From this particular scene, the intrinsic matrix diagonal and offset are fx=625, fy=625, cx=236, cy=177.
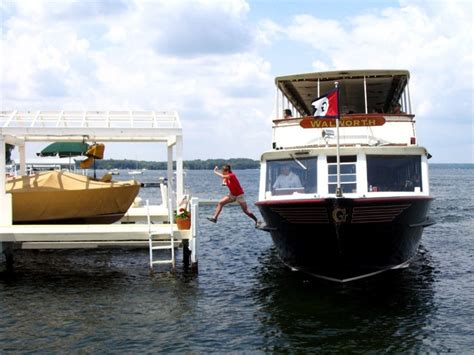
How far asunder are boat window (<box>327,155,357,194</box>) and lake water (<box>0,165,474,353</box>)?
7.70ft

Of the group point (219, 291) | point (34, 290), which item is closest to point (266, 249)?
point (219, 291)

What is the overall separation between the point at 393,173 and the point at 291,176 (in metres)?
2.50

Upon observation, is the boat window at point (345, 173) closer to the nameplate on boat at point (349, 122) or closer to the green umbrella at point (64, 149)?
the nameplate on boat at point (349, 122)

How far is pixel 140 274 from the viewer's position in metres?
16.9

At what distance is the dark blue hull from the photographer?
535 inches

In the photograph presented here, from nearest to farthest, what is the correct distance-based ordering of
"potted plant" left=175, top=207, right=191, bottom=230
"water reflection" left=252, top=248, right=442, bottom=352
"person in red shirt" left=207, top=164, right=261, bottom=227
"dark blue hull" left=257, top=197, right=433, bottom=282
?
"water reflection" left=252, top=248, right=442, bottom=352
"dark blue hull" left=257, top=197, right=433, bottom=282
"potted plant" left=175, top=207, right=191, bottom=230
"person in red shirt" left=207, top=164, right=261, bottom=227

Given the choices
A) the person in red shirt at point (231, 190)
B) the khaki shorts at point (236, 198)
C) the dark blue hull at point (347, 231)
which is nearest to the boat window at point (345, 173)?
the dark blue hull at point (347, 231)

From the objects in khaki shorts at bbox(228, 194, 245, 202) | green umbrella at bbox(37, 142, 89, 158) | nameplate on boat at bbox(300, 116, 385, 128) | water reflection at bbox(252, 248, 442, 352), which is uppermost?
green umbrella at bbox(37, 142, 89, 158)

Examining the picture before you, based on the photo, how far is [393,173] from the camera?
601 inches

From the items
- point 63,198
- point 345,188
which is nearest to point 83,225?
point 63,198

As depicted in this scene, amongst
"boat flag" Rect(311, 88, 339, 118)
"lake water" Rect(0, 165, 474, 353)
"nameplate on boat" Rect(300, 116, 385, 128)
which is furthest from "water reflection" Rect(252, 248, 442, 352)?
"boat flag" Rect(311, 88, 339, 118)

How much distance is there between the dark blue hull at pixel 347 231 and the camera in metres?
13.6

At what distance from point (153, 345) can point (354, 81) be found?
9.60m

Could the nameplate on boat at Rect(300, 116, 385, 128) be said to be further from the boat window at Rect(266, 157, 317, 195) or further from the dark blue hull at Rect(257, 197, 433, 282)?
the dark blue hull at Rect(257, 197, 433, 282)
